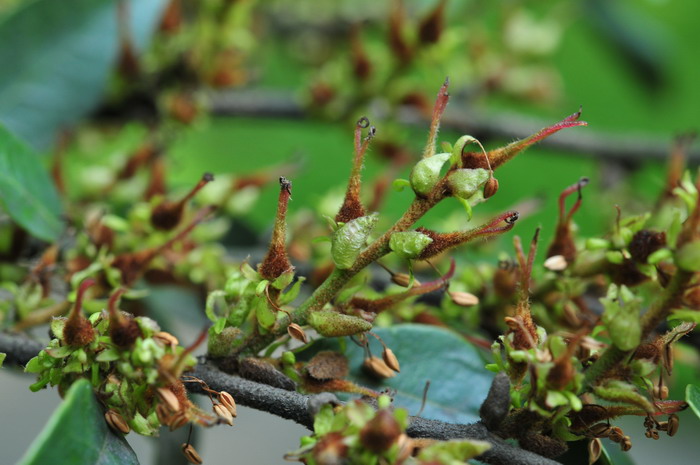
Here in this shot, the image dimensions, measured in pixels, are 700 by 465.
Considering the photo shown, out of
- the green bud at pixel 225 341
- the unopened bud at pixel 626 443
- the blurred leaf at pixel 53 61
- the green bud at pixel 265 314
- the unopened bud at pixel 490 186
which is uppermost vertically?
the blurred leaf at pixel 53 61

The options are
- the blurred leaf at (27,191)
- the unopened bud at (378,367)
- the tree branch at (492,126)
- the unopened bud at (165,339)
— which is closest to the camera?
the unopened bud at (165,339)

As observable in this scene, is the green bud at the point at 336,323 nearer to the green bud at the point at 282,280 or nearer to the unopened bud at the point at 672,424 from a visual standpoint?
the green bud at the point at 282,280

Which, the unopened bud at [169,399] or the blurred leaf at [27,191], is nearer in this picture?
the unopened bud at [169,399]

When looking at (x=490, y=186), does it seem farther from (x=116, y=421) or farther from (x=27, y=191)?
(x=27, y=191)

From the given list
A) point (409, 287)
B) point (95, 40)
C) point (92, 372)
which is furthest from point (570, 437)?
point (95, 40)

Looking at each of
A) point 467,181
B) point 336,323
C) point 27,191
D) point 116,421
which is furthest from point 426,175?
point 27,191

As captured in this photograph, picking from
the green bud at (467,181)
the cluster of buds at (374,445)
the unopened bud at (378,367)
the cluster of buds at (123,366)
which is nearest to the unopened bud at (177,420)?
the cluster of buds at (123,366)

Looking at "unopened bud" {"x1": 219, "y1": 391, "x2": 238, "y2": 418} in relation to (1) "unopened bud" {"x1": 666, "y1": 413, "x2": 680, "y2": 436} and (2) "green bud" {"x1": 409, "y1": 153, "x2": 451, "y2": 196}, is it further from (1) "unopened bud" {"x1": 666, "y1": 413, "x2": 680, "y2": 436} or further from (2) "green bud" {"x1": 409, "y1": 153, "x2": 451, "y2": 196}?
(1) "unopened bud" {"x1": 666, "y1": 413, "x2": 680, "y2": 436}
